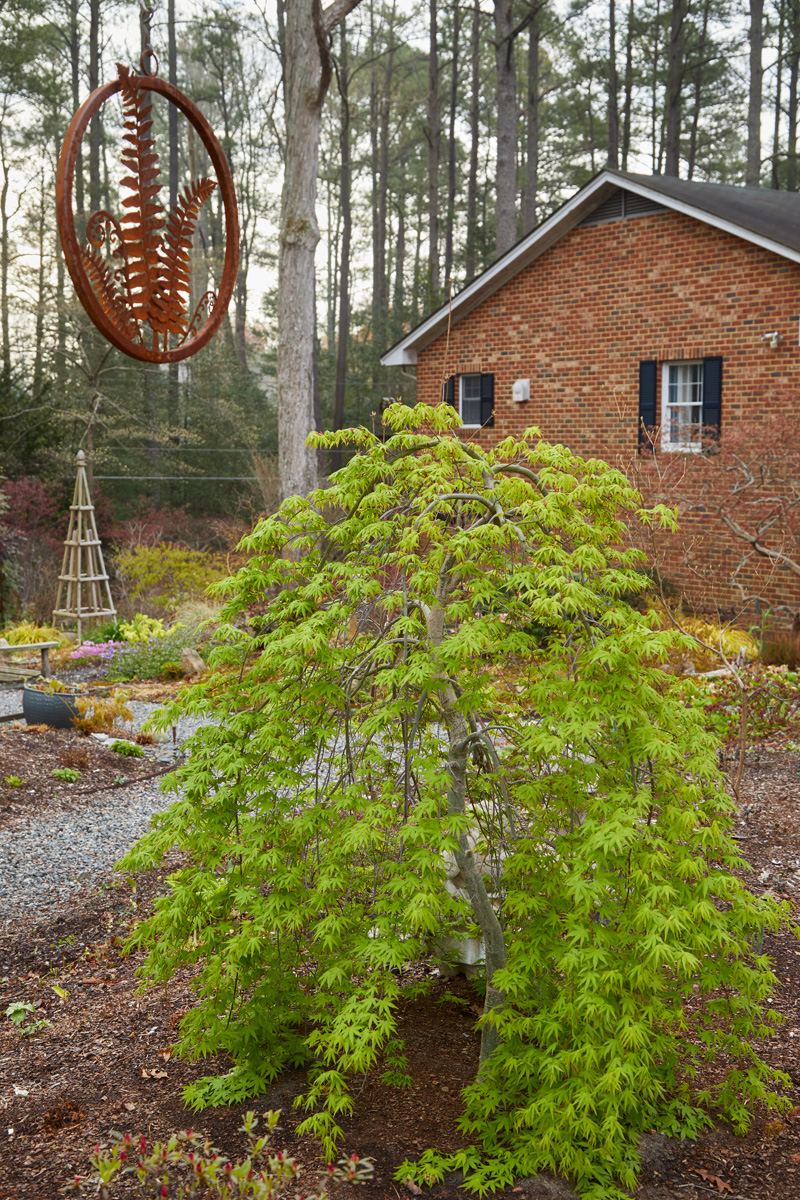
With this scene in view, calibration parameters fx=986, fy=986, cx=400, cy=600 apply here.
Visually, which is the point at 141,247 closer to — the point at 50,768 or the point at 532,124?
the point at 50,768

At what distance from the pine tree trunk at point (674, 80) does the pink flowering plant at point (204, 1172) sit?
26573mm

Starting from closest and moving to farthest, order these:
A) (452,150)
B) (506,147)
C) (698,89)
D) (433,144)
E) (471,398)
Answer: (471,398)
(506,147)
(433,144)
(698,89)
(452,150)

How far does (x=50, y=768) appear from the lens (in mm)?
7344

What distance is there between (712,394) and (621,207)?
319 centimetres

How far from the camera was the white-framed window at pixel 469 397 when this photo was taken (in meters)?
15.6

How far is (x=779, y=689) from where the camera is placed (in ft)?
27.1

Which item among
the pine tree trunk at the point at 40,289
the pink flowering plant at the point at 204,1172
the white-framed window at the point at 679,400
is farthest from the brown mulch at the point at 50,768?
the pine tree trunk at the point at 40,289

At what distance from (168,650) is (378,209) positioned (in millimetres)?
21111

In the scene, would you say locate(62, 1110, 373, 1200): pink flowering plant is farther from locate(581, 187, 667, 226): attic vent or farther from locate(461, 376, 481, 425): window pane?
locate(461, 376, 481, 425): window pane

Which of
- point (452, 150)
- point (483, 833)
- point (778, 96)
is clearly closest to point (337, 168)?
point (452, 150)

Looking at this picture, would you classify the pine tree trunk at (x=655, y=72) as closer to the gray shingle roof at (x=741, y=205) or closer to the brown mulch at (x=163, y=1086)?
the gray shingle roof at (x=741, y=205)

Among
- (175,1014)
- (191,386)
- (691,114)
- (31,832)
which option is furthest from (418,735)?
(691,114)

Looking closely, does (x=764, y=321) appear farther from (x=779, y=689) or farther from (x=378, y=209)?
(x=378, y=209)

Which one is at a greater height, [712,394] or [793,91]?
[793,91]
